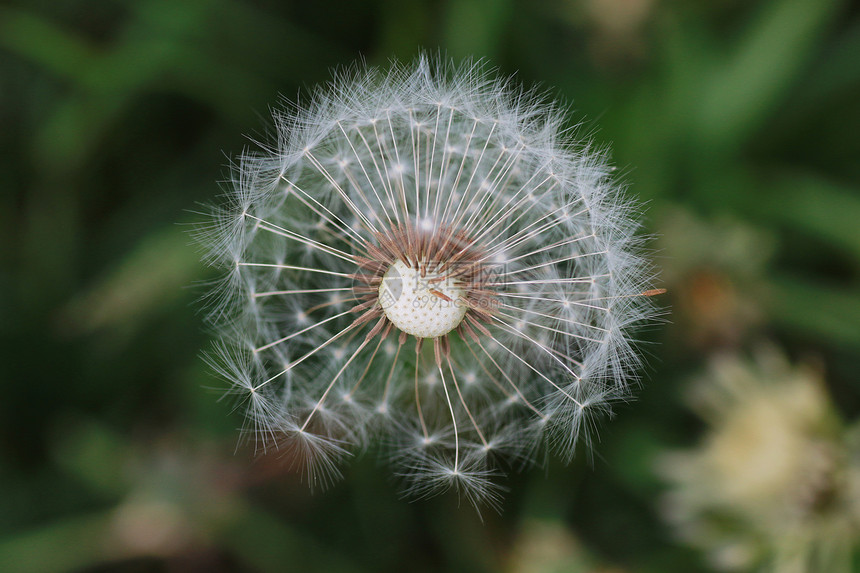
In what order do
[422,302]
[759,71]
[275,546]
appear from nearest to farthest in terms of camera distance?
[422,302]
[759,71]
[275,546]

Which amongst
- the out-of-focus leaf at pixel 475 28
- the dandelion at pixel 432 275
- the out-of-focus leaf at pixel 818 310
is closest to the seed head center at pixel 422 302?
the dandelion at pixel 432 275

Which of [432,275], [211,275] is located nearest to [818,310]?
[432,275]

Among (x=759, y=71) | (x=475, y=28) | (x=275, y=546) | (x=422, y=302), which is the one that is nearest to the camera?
(x=422, y=302)

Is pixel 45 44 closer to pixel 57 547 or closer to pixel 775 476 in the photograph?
pixel 57 547

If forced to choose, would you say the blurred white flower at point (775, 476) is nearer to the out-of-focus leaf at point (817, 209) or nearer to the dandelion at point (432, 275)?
the out-of-focus leaf at point (817, 209)

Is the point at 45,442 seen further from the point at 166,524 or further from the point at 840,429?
the point at 840,429
